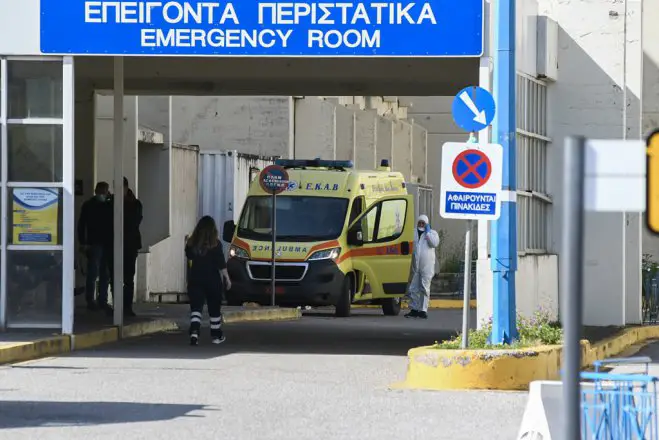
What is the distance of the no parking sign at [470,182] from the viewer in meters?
14.8

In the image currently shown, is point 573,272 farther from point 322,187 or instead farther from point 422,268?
point 422,268

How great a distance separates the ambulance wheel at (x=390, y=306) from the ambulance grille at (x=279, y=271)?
2935 millimetres

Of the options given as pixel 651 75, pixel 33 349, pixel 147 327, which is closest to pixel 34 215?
pixel 33 349

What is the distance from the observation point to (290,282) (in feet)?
89.1

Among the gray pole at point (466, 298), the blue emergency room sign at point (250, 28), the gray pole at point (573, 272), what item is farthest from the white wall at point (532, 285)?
the gray pole at point (573, 272)

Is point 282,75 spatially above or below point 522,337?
above

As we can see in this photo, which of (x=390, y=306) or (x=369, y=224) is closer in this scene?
(x=369, y=224)

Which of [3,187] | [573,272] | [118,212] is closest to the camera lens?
[573,272]

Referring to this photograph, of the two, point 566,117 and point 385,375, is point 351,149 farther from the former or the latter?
point 385,375

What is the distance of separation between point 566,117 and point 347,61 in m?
3.19

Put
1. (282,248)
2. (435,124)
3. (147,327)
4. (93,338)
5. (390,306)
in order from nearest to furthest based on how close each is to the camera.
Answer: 1. (93,338)
2. (147,327)
3. (282,248)
4. (390,306)
5. (435,124)

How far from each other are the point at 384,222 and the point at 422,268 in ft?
3.61

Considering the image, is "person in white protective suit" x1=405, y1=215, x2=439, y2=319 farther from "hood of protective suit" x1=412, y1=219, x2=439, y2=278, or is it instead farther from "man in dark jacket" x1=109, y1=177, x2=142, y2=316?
"man in dark jacket" x1=109, y1=177, x2=142, y2=316

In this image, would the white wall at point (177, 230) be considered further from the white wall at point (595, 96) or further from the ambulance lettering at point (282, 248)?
the white wall at point (595, 96)
